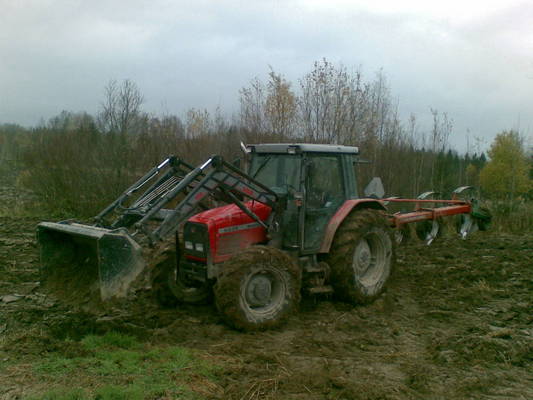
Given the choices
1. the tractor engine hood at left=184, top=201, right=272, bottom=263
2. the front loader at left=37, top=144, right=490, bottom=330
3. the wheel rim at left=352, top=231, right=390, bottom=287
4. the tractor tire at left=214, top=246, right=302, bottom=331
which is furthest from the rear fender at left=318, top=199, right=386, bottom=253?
the tractor engine hood at left=184, top=201, right=272, bottom=263

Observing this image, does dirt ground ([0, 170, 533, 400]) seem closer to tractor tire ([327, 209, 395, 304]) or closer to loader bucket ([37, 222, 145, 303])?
tractor tire ([327, 209, 395, 304])

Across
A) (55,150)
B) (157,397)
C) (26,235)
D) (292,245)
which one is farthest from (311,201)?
(55,150)

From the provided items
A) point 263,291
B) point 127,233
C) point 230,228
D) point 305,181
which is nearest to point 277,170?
point 305,181

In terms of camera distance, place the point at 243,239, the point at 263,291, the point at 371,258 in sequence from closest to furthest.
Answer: the point at 263,291 < the point at 243,239 < the point at 371,258

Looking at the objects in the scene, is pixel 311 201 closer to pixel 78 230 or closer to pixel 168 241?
pixel 168 241

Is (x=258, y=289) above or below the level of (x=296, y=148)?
below

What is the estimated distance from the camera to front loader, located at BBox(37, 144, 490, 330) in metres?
5.27

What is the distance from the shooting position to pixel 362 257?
6.79 metres

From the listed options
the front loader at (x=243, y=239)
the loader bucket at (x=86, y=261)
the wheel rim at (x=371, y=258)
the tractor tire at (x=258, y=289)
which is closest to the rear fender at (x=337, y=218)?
the front loader at (x=243, y=239)

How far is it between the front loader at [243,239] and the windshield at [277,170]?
0.01 meters

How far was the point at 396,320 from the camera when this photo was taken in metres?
6.20

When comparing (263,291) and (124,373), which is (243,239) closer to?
(263,291)

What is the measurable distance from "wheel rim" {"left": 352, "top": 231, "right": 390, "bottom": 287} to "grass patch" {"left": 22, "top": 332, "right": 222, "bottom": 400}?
280 centimetres

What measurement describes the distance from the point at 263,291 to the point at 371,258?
205 cm
